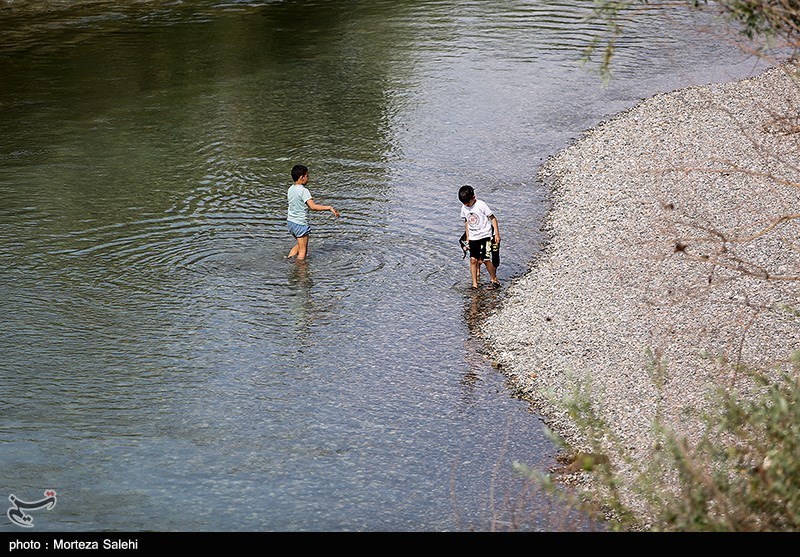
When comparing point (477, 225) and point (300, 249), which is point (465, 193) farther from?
point (300, 249)

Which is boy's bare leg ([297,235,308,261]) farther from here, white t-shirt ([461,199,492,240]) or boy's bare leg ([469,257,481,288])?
white t-shirt ([461,199,492,240])

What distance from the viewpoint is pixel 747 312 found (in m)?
12.6

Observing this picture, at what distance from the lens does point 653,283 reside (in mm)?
14109

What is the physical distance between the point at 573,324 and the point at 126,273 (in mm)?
6910

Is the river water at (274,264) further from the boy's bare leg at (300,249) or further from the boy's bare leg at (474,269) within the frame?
the boy's bare leg at (474,269)

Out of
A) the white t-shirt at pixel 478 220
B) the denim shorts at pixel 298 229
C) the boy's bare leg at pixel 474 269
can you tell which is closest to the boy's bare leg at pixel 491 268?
the boy's bare leg at pixel 474 269

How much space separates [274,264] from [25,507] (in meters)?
6.85

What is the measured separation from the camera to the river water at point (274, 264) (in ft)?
34.7

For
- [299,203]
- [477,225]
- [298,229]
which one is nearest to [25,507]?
[298,229]

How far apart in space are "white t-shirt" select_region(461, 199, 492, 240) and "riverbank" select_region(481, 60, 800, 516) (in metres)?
1.06

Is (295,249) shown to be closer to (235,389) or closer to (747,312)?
(235,389)

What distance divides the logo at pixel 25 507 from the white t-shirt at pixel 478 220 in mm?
6851

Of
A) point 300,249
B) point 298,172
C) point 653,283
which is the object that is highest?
point 298,172
